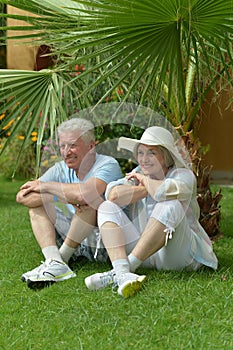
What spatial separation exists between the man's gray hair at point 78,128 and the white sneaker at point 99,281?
94 cm

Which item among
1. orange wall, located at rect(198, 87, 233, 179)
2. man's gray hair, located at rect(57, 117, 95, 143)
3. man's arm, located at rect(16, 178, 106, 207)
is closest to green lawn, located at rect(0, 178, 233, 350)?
man's arm, located at rect(16, 178, 106, 207)

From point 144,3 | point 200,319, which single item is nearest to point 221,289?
point 200,319

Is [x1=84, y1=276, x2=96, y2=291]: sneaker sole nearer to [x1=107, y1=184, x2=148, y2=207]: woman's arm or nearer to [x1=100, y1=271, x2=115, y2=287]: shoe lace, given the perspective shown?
[x1=100, y1=271, x2=115, y2=287]: shoe lace

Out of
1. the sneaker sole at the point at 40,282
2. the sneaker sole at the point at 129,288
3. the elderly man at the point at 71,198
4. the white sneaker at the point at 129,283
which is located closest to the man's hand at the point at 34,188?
the elderly man at the point at 71,198

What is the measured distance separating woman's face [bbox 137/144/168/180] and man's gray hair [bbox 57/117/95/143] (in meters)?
0.43

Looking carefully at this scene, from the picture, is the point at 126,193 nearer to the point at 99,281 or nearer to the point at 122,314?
the point at 99,281

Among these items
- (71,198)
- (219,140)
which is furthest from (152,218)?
(219,140)

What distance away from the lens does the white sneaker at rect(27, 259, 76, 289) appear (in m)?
4.12

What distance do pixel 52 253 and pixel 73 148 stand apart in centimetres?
67

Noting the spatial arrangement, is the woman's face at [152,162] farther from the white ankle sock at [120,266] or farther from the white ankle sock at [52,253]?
the white ankle sock at [52,253]

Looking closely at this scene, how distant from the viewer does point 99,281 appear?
394cm

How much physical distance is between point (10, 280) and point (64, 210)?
22.6 inches

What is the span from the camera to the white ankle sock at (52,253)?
437cm

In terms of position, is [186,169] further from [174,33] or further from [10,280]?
[10,280]
